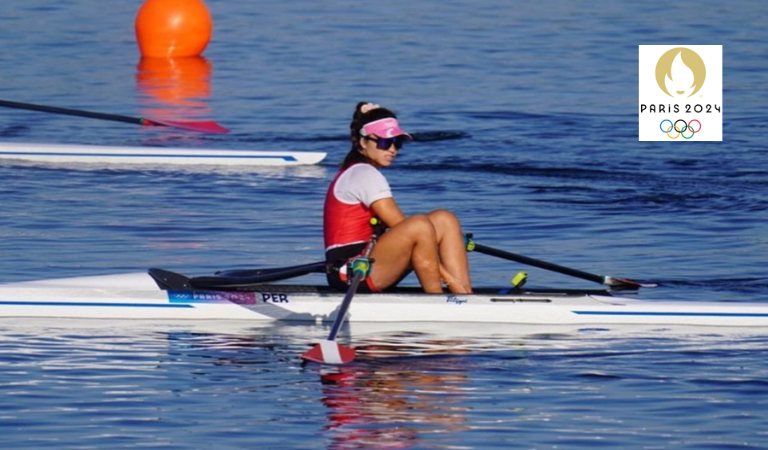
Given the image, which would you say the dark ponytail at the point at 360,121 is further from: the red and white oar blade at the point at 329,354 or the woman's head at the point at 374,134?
the red and white oar blade at the point at 329,354

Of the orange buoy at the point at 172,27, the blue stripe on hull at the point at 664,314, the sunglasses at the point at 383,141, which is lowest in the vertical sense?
the blue stripe on hull at the point at 664,314

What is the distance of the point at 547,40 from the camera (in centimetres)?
→ 2673

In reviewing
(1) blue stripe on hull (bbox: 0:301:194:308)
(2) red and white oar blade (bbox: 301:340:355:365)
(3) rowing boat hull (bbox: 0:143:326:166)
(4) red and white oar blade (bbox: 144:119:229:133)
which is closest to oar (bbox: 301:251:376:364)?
(2) red and white oar blade (bbox: 301:340:355:365)

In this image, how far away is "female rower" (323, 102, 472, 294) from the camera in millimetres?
9828

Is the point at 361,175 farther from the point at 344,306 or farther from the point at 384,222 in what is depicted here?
the point at 344,306

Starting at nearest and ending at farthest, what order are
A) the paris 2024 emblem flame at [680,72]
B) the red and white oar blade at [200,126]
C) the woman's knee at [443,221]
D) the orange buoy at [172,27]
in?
the woman's knee at [443,221], the red and white oar blade at [200,126], the paris 2024 emblem flame at [680,72], the orange buoy at [172,27]

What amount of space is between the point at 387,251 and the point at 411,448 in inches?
94.4

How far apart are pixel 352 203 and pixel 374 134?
17.1 inches

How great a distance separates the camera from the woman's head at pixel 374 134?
9797mm

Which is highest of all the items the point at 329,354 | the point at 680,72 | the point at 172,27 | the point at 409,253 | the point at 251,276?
the point at 172,27

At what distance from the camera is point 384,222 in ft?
32.7

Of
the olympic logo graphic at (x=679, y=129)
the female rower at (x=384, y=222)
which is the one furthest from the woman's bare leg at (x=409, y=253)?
the olympic logo graphic at (x=679, y=129)

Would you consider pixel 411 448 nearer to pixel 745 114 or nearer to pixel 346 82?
pixel 745 114

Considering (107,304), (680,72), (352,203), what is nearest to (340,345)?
(352,203)
